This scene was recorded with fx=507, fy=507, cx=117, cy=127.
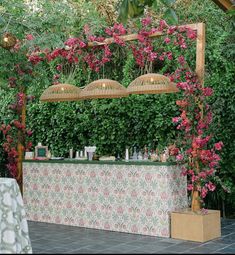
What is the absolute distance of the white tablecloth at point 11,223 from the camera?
516cm

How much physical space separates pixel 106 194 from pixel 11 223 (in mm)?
2219

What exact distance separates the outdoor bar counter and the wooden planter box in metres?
0.14

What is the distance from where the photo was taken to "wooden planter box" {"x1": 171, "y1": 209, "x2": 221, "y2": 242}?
629cm

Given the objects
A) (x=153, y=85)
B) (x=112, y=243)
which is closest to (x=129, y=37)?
(x=153, y=85)

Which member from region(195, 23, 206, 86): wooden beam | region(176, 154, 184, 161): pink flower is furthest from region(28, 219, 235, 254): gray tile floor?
region(195, 23, 206, 86): wooden beam

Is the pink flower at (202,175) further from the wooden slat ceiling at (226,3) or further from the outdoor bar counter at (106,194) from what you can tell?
the wooden slat ceiling at (226,3)

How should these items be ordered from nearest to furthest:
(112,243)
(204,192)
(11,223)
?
(11,223), (112,243), (204,192)

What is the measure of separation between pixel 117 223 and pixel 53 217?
50.4 inches

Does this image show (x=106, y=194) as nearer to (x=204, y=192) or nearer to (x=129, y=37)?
(x=204, y=192)

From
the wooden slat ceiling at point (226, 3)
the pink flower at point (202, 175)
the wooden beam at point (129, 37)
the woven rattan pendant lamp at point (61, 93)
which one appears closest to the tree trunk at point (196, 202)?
the pink flower at point (202, 175)

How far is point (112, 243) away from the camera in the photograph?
6285mm

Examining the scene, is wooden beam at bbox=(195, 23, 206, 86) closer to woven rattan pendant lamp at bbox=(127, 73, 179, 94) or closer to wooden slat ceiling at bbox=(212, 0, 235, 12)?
woven rattan pendant lamp at bbox=(127, 73, 179, 94)

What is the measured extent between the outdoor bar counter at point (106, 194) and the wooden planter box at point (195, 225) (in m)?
0.14

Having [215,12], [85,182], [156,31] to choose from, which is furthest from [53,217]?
[215,12]
